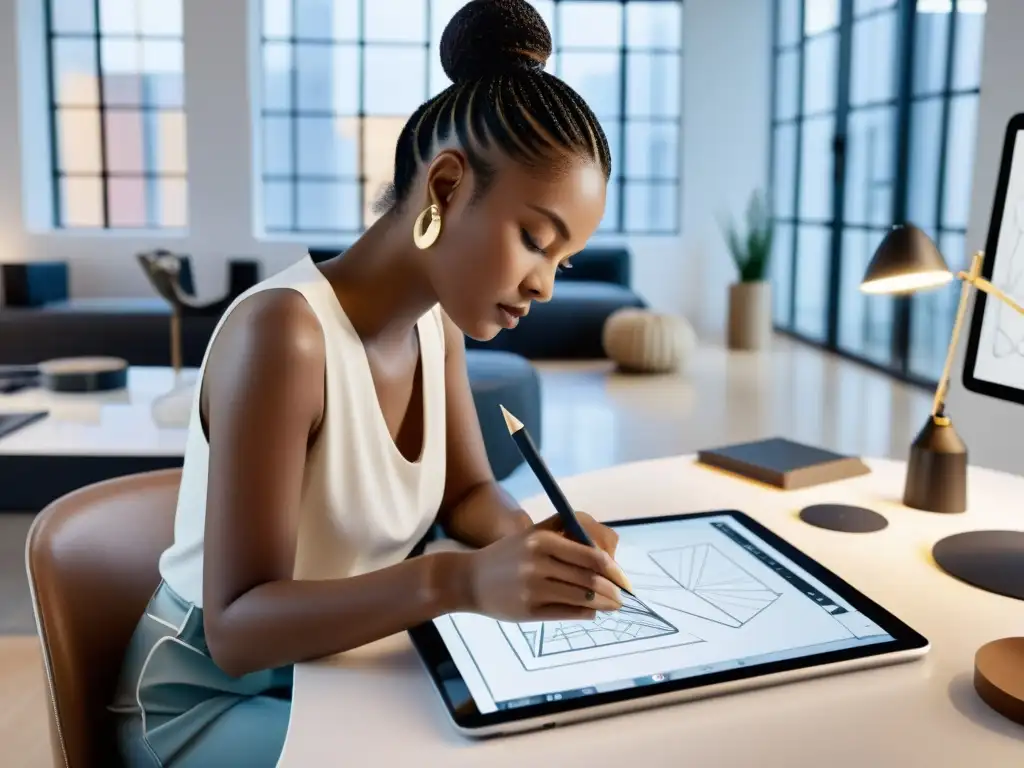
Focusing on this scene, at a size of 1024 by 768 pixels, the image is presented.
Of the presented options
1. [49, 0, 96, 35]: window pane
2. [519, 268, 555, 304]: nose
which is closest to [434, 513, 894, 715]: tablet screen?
[519, 268, 555, 304]: nose

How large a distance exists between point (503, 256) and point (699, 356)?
6210 mm

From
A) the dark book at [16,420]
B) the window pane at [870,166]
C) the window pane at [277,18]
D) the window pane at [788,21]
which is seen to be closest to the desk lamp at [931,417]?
the dark book at [16,420]

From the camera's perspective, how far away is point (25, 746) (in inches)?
82.7

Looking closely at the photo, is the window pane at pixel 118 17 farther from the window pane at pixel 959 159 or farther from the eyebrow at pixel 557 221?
the eyebrow at pixel 557 221

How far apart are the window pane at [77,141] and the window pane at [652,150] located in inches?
165

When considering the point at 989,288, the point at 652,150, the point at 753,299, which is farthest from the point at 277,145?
the point at 989,288

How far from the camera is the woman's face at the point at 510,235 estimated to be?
0.99m

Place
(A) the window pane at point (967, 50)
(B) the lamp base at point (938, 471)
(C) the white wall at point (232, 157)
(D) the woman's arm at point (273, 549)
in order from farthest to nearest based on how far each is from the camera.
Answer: (C) the white wall at point (232, 157), (A) the window pane at point (967, 50), (B) the lamp base at point (938, 471), (D) the woman's arm at point (273, 549)

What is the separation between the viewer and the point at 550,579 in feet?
2.79

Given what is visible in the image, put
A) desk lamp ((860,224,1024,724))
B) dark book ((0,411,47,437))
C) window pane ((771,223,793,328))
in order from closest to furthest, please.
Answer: desk lamp ((860,224,1024,724))
dark book ((0,411,47,437))
window pane ((771,223,793,328))

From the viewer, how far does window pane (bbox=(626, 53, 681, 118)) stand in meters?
8.39

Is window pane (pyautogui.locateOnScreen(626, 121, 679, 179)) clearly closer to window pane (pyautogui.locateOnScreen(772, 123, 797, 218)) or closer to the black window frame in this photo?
window pane (pyautogui.locateOnScreen(772, 123, 797, 218))

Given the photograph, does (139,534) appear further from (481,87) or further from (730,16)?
(730,16)

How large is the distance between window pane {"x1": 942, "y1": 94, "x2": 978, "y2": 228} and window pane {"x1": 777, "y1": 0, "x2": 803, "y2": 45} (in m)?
2.76
